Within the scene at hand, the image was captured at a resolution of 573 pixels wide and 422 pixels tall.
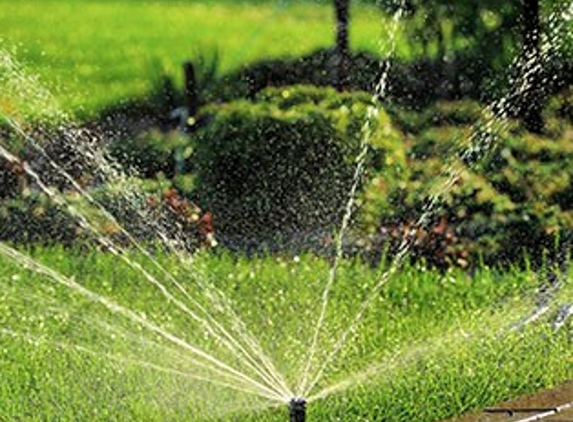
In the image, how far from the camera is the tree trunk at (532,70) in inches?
362

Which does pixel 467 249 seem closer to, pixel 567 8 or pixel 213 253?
pixel 213 253

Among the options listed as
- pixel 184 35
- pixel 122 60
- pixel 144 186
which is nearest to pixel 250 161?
pixel 144 186

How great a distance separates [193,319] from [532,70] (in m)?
4.23

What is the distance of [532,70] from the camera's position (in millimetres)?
10180

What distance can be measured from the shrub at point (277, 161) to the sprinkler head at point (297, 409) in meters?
3.14

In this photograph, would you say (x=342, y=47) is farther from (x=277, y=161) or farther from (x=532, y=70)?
(x=277, y=161)

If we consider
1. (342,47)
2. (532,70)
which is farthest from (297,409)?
(342,47)

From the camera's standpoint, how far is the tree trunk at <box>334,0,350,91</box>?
10.4 metres

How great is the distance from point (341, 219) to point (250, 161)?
678 mm

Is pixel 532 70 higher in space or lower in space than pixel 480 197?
higher

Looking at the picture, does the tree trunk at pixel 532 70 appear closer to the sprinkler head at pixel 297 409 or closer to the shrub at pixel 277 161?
the shrub at pixel 277 161

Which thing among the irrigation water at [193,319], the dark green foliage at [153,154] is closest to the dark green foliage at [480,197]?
the irrigation water at [193,319]

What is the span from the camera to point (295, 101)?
8.82 meters

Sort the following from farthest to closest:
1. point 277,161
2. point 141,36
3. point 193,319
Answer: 1. point 141,36
2. point 277,161
3. point 193,319
